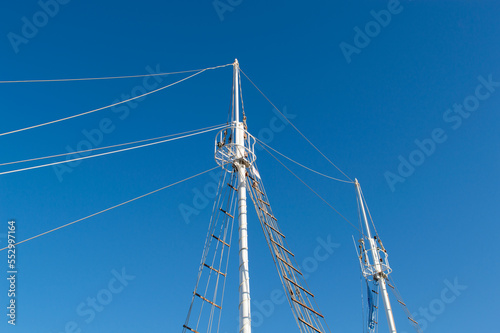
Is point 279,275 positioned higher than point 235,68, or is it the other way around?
point 235,68

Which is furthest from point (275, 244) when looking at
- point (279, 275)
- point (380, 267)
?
point (380, 267)

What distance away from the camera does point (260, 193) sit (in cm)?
2477

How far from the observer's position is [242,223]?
66.1 feet

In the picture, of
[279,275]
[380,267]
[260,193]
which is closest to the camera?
[279,275]

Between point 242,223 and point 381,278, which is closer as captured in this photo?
point 242,223

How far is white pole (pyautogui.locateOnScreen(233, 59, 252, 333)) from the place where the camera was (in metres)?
17.4

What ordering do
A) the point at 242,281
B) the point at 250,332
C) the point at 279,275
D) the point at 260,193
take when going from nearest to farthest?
the point at 250,332, the point at 242,281, the point at 279,275, the point at 260,193

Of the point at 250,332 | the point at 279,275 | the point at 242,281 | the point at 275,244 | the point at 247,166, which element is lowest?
the point at 250,332

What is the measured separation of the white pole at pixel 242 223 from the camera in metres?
17.4

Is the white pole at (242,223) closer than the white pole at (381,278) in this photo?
Yes

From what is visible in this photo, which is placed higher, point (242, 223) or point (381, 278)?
point (381, 278)

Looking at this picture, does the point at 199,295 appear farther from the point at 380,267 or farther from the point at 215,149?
the point at 380,267

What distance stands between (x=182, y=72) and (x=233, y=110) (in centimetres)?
366

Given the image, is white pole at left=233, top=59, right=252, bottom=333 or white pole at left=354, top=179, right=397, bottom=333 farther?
white pole at left=354, top=179, right=397, bottom=333
